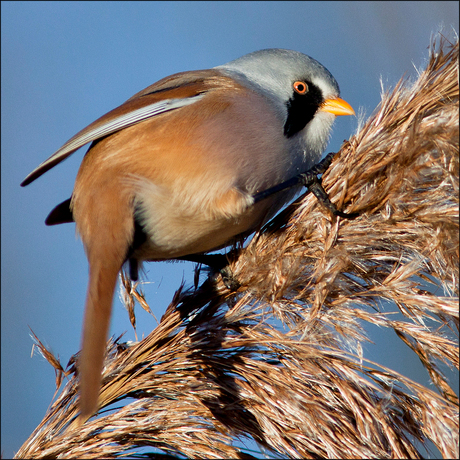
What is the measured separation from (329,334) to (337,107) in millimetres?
1212

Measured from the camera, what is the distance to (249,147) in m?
2.03

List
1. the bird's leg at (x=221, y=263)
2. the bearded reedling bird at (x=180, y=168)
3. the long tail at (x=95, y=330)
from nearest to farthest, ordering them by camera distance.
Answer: the long tail at (x=95, y=330) < the bird's leg at (x=221, y=263) < the bearded reedling bird at (x=180, y=168)

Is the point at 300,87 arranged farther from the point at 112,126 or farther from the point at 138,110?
the point at 112,126

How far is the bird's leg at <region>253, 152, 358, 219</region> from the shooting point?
155 cm

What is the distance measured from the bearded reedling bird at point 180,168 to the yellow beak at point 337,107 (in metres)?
0.13

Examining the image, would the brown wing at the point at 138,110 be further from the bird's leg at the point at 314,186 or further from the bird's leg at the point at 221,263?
the bird's leg at the point at 221,263

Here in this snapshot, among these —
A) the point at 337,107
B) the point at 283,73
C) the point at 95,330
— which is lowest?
the point at 95,330

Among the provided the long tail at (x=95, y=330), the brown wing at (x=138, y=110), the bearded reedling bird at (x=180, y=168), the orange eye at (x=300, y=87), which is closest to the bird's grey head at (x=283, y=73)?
the orange eye at (x=300, y=87)

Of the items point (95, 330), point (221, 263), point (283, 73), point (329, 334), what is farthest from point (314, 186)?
point (283, 73)

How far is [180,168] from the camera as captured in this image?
77.9 inches

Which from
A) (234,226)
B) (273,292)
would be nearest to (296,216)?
(273,292)

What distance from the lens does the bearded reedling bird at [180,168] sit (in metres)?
1.96

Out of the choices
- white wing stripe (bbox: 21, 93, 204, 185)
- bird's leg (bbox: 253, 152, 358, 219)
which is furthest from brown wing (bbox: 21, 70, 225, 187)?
bird's leg (bbox: 253, 152, 358, 219)

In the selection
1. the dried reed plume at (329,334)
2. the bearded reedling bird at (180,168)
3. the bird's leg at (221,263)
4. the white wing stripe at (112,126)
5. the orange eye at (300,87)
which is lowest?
the dried reed plume at (329,334)
